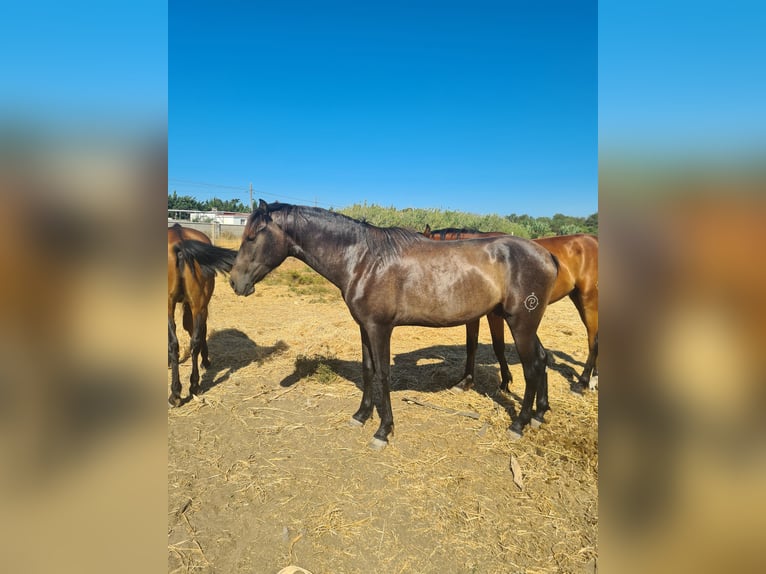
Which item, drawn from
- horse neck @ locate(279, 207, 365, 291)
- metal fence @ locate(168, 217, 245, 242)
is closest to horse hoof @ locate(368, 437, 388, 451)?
horse neck @ locate(279, 207, 365, 291)

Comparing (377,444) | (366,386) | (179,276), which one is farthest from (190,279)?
(377,444)

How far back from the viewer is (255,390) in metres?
4.71

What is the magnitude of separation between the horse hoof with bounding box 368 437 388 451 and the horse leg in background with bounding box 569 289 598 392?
9.26ft

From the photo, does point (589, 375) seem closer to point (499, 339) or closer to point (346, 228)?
point (499, 339)

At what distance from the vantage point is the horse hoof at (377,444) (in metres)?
3.49

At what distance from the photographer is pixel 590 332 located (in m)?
5.20

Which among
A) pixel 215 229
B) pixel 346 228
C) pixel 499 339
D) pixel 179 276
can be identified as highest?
pixel 215 229

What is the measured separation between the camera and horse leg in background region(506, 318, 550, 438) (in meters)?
3.56

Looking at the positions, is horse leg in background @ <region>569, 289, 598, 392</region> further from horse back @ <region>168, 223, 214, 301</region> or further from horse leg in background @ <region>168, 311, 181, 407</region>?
horse back @ <region>168, 223, 214, 301</region>

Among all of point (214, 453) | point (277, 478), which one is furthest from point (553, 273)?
point (214, 453)

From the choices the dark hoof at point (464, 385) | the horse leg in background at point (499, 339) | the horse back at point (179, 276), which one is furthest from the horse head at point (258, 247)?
the dark hoof at point (464, 385)

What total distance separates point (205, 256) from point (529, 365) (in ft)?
12.1

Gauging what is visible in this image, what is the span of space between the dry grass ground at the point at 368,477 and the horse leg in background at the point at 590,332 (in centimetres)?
21
